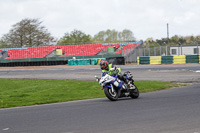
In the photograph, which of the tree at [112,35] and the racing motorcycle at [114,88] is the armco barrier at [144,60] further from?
the tree at [112,35]

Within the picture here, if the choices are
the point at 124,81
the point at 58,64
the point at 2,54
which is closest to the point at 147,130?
the point at 124,81

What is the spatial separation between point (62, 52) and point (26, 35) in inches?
817

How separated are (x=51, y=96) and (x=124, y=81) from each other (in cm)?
391

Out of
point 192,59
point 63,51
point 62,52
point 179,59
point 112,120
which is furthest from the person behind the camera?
point 63,51

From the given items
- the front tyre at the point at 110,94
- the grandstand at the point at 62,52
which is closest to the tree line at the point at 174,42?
the grandstand at the point at 62,52

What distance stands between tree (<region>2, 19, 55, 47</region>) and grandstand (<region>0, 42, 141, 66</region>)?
15099mm

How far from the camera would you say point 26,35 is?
7112 cm

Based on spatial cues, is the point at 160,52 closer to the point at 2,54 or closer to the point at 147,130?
the point at 2,54

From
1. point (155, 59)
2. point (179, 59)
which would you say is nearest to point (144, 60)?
point (155, 59)

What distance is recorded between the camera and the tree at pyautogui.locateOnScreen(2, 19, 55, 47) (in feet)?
232

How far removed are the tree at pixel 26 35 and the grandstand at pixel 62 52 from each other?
15.1 metres

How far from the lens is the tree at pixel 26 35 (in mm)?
70750

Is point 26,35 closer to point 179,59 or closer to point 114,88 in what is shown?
point 179,59

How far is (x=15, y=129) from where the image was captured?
7457 millimetres
